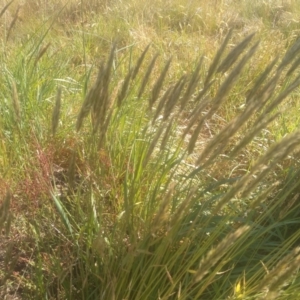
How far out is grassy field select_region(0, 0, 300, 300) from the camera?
1015 millimetres

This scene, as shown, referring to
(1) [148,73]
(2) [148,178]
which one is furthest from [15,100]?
(2) [148,178]

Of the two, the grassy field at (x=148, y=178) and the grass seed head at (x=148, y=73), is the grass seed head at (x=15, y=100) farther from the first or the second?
the grass seed head at (x=148, y=73)

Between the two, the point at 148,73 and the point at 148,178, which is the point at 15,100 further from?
the point at 148,178

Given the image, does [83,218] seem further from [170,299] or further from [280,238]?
[280,238]

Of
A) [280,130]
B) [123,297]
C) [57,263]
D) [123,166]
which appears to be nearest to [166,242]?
[123,297]

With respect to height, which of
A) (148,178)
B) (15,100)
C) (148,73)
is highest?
(148,73)

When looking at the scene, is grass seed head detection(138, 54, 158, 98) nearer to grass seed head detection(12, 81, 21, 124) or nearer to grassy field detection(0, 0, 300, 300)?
grassy field detection(0, 0, 300, 300)

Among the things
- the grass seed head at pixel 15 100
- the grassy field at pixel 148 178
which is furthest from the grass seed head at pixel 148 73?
the grass seed head at pixel 15 100

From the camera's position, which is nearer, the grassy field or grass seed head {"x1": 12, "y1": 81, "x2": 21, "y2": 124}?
the grassy field

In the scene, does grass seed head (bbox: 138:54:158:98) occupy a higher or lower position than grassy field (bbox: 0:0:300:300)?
higher

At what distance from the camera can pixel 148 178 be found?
4.88ft

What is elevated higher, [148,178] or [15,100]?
[15,100]

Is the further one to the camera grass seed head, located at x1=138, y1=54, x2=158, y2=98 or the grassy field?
grass seed head, located at x1=138, y1=54, x2=158, y2=98

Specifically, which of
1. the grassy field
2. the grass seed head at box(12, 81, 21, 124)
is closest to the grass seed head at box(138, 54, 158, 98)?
the grassy field
